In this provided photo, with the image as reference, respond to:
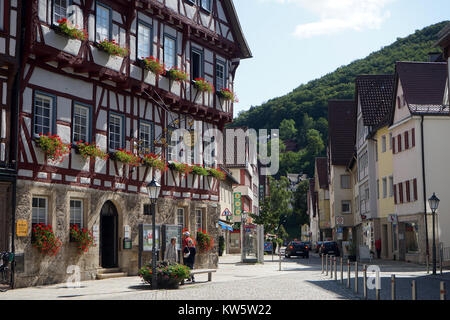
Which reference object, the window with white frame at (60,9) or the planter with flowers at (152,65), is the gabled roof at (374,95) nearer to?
the planter with flowers at (152,65)

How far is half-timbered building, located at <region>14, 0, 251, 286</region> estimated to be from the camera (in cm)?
2156

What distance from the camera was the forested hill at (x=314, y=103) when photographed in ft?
277

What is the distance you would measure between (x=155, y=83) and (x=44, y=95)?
6.23 meters

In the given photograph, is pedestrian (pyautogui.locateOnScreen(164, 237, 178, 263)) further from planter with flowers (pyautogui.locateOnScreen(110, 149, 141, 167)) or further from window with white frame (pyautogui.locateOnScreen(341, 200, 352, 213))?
window with white frame (pyautogui.locateOnScreen(341, 200, 352, 213))

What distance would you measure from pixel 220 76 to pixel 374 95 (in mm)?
25009

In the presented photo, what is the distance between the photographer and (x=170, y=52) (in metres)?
29.1

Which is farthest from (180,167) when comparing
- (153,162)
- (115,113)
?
(115,113)

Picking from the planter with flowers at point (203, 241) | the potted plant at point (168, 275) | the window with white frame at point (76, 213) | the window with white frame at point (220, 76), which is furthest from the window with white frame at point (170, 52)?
the potted plant at point (168, 275)

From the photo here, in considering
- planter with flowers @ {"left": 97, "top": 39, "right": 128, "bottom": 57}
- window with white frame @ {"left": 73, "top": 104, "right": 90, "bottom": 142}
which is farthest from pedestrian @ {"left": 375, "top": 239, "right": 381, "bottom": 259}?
window with white frame @ {"left": 73, "top": 104, "right": 90, "bottom": 142}

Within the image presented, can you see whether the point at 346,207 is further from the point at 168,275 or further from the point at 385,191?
the point at 168,275

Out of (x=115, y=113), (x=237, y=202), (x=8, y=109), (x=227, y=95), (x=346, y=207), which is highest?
(x=227, y=95)

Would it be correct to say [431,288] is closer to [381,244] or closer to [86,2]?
[86,2]

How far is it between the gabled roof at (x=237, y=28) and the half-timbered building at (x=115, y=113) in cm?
5

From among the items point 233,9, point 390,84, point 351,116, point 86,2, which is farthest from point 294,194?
point 86,2
